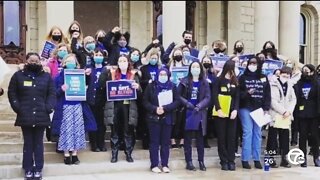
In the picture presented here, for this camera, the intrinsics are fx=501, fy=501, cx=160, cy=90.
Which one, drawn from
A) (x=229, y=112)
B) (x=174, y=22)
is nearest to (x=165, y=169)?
(x=229, y=112)

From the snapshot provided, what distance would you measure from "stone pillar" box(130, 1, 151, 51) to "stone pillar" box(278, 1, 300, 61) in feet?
17.3

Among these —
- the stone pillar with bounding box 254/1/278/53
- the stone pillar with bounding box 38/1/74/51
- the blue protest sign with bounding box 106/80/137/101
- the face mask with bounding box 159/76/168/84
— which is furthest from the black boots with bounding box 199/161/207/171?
the stone pillar with bounding box 254/1/278/53

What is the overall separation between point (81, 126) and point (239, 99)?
3074mm

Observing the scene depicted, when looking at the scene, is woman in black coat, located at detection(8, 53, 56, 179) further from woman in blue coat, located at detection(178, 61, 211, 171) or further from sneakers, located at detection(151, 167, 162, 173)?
woman in blue coat, located at detection(178, 61, 211, 171)

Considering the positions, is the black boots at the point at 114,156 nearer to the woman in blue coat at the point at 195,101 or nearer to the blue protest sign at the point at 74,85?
the blue protest sign at the point at 74,85

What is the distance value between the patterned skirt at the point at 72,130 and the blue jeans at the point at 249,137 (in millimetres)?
3122

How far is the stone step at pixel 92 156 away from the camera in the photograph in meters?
8.81

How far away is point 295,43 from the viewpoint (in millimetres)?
19594

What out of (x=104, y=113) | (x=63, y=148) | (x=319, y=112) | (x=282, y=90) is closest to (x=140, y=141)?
(x=104, y=113)

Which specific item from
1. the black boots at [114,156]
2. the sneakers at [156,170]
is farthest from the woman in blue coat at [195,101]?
the black boots at [114,156]

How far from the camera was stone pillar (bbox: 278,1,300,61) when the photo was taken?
19500mm

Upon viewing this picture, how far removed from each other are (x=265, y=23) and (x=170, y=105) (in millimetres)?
10937

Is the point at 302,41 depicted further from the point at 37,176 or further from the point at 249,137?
the point at 37,176

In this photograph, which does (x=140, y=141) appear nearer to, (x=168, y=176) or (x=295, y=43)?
(x=168, y=176)
